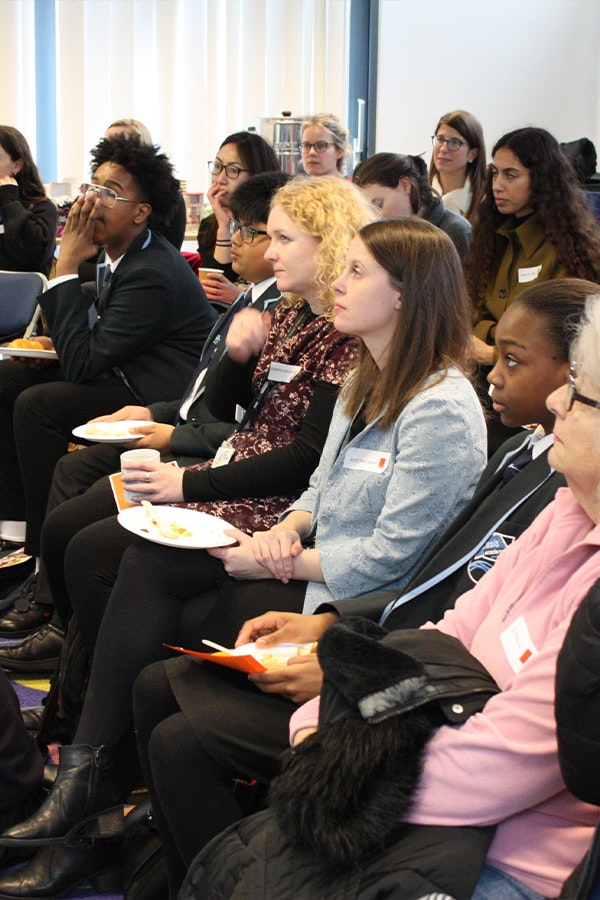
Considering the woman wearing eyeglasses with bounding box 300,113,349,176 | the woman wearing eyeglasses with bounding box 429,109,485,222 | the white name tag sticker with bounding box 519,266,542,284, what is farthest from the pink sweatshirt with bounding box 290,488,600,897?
the woman wearing eyeglasses with bounding box 429,109,485,222

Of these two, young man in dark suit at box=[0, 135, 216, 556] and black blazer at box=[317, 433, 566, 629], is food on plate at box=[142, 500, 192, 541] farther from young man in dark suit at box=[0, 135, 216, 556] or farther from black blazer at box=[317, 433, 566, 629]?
young man in dark suit at box=[0, 135, 216, 556]

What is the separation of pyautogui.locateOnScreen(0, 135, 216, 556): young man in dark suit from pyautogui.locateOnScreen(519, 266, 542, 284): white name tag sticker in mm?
1056

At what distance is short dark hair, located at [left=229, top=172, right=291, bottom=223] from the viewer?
260 cm

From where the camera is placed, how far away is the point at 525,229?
330 cm

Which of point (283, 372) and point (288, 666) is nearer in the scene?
point (288, 666)

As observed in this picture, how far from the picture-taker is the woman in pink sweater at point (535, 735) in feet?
3.63

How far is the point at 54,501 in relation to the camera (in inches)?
112

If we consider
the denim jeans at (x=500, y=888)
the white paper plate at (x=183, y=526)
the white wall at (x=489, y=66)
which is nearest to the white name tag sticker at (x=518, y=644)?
the denim jeans at (x=500, y=888)

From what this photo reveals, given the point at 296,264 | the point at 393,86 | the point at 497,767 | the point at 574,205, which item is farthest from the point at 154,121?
the point at 497,767

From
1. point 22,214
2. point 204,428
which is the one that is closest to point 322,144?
point 22,214

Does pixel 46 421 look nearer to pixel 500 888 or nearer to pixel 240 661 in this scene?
pixel 240 661

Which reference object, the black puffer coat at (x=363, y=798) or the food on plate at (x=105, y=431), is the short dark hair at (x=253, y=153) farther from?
the black puffer coat at (x=363, y=798)

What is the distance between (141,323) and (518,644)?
1955 millimetres

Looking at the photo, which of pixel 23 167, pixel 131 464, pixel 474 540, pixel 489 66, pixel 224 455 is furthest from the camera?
pixel 489 66
